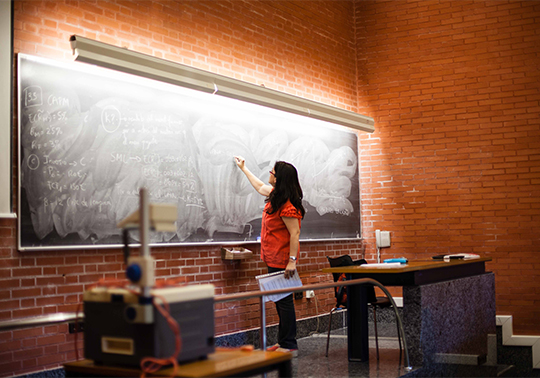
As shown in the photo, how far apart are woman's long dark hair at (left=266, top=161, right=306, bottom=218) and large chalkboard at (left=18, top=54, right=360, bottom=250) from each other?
0.70 m

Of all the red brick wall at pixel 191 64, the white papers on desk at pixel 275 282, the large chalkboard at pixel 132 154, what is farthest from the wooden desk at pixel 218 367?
the white papers on desk at pixel 275 282

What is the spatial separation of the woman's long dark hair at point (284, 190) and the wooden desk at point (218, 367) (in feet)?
8.37

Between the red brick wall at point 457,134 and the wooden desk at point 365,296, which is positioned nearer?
the wooden desk at point 365,296

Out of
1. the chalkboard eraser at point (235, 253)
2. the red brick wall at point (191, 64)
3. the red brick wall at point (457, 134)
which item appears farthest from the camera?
the red brick wall at point (457, 134)

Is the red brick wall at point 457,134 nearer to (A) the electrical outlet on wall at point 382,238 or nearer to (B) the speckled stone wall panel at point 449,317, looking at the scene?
(A) the electrical outlet on wall at point 382,238

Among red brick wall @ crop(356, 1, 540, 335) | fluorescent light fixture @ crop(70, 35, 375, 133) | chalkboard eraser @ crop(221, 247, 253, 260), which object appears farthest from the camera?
red brick wall @ crop(356, 1, 540, 335)

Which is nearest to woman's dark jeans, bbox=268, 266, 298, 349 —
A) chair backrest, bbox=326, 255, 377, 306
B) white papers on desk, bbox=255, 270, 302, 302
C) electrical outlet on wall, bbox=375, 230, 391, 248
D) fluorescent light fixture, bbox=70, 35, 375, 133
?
white papers on desk, bbox=255, 270, 302, 302

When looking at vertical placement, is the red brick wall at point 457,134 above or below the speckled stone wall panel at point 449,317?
above

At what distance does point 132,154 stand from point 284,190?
1258mm

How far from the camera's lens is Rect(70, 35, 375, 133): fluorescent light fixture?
412 cm

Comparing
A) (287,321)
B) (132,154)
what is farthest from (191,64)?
(287,321)

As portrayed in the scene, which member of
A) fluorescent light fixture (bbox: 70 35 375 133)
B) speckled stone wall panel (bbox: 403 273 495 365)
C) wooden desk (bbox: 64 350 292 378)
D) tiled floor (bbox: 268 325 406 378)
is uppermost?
fluorescent light fixture (bbox: 70 35 375 133)

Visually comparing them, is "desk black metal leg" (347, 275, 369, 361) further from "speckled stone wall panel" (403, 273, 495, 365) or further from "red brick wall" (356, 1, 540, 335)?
"red brick wall" (356, 1, 540, 335)

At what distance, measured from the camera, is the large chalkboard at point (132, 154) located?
4.02m
